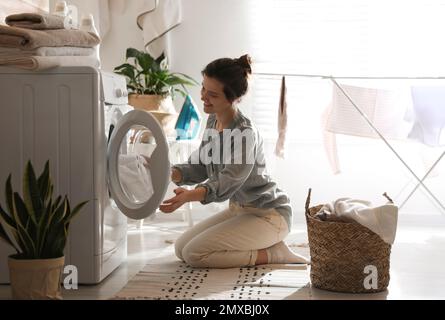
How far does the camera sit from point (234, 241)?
2883 millimetres

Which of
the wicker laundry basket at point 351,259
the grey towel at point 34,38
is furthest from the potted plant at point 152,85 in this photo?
the wicker laundry basket at point 351,259

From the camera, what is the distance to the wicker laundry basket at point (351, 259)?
246 cm

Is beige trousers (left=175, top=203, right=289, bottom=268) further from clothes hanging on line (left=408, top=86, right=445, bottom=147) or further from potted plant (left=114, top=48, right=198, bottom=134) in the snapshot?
potted plant (left=114, top=48, right=198, bottom=134)

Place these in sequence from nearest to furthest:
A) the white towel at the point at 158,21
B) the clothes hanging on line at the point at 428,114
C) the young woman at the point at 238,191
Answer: the young woman at the point at 238,191
the clothes hanging on line at the point at 428,114
the white towel at the point at 158,21

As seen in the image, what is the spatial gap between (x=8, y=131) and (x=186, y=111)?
1.66 meters

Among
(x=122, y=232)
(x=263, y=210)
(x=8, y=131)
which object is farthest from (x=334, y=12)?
(x=8, y=131)

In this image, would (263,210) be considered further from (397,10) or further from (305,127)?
(397,10)

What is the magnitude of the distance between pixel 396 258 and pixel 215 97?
107cm

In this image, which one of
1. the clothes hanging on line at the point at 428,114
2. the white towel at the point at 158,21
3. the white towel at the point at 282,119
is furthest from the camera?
the white towel at the point at 158,21

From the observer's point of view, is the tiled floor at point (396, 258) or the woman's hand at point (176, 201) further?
the woman's hand at point (176, 201)

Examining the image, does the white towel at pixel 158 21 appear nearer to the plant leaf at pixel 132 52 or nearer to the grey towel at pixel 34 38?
the plant leaf at pixel 132 52

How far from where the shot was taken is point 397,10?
4504 mm

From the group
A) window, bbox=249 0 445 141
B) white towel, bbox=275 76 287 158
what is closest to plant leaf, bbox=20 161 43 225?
white towel, bbox=275 76 287 158
